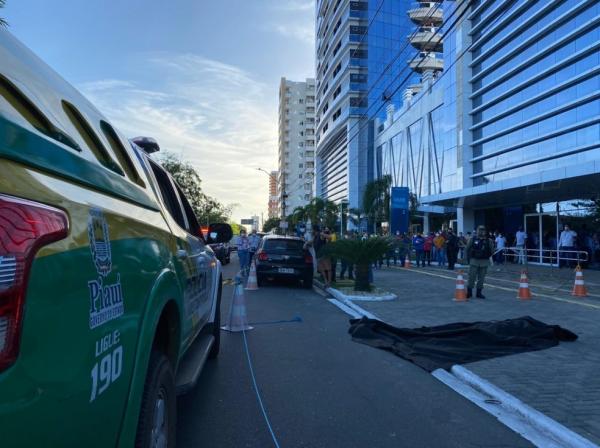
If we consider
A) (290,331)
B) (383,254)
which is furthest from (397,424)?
(383,254)

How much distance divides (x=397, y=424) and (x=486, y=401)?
1.11 metres

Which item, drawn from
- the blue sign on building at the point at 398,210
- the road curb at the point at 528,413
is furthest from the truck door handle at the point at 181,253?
the blue sign on building at the point at 398,210

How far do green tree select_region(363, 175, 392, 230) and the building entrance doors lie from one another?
16.1 m

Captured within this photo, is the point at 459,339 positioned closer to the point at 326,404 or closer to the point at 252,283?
the point at 326,404

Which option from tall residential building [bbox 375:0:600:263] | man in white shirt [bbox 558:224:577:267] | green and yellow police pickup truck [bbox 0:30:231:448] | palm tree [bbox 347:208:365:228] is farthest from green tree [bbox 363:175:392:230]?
green and yellow police pickup truck [bbox 0:30:231:448]

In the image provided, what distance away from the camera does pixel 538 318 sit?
9.25m

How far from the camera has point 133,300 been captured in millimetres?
2172

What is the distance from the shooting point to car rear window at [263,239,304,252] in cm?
1535

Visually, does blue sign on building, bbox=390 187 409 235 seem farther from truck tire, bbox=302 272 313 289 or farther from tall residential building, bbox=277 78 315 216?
tall residential building, bbox=277 78 315 216

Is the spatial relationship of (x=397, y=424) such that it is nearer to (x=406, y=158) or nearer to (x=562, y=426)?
(x=562, y=426)

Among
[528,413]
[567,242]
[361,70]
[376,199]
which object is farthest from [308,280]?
[361,70]

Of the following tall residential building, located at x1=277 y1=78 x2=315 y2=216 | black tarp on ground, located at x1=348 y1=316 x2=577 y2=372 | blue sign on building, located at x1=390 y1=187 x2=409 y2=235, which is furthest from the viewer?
tall residential building, located at x1=277 y1=78 x2=315 y2=216

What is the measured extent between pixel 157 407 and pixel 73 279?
51.0 inches

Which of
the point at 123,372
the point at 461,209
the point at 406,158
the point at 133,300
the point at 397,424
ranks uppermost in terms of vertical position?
the point at 406,158
